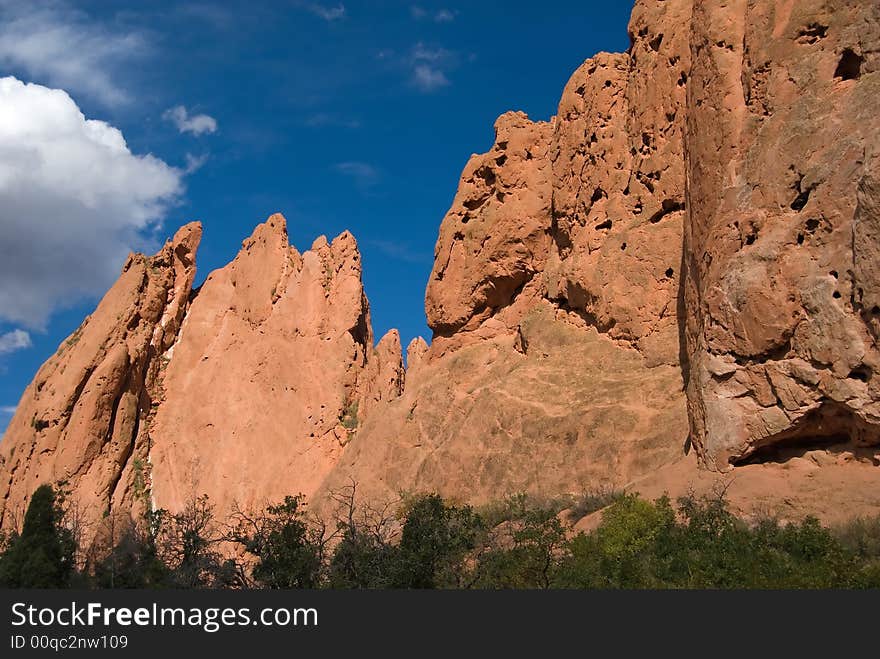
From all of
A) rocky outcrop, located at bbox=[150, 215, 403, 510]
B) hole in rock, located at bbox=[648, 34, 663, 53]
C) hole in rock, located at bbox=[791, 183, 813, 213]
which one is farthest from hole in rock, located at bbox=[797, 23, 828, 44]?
rocky outcrop, located at bbox=[150, 215, 403, 510]

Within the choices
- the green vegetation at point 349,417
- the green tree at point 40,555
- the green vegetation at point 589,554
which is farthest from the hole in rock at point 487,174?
the green tree at point 40,555

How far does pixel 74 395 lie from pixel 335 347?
34.4ft

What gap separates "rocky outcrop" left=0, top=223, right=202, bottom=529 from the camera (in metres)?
→ 31.0

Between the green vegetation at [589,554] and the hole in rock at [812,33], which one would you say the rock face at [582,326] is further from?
the green vegetation at [589,554]

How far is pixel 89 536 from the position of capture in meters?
29.5

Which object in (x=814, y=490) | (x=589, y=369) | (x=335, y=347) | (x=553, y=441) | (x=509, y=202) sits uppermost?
(x=509, y=202)

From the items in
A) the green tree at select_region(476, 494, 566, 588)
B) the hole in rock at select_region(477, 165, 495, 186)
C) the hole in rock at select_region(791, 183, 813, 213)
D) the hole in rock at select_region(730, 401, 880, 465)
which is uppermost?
the hole in rock at select_region(477, 165, 495, 186)

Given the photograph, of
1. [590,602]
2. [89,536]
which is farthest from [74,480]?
[590,602]

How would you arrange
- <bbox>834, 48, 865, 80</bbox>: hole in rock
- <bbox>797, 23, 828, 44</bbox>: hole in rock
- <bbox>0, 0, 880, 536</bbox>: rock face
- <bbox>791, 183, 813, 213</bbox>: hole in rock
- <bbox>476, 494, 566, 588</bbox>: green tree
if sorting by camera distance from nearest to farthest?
<bbox>476, 494, 566, 588</bbox>: green tree → <bbox>0, 0, 880, 536</bbox>: rock face → <bbox>791, 183, 813, 213</bbox>: hole in rock → <bbox>834, 48, 865, 80</bbox>: hole in rock → <bbox>797, 23, 828, 44</bbox>: hole in rock

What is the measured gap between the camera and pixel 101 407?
31.8m

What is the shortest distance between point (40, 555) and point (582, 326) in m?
15.4

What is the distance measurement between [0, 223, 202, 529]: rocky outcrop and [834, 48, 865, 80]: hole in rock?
27352 millimetres

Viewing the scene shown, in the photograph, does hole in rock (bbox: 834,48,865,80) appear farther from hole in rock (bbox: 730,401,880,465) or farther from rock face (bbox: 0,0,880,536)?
hole in rock (bbox: 730,401,880,465)

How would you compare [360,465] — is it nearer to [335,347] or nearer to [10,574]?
[335,347]
